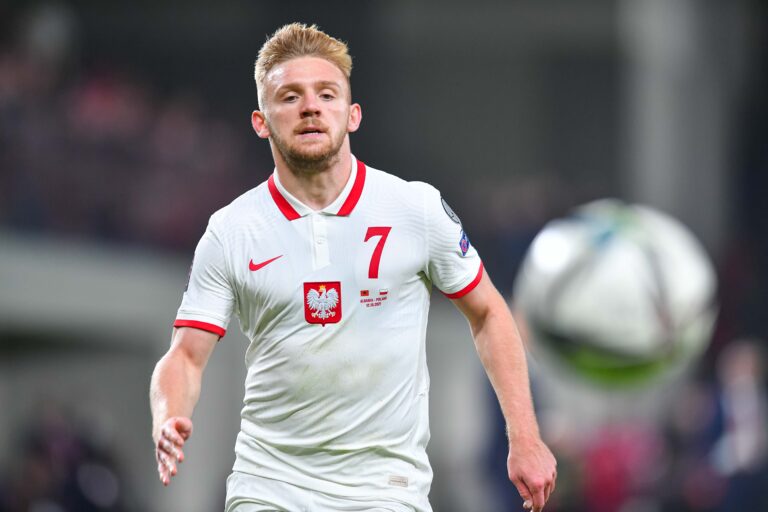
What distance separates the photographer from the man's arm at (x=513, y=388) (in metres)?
4.74

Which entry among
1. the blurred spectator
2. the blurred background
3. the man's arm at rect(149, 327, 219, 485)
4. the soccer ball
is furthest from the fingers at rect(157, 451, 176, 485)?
the blurred spectator

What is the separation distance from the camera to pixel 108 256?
1571cm

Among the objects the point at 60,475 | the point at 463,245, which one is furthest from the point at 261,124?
the point at 60,475

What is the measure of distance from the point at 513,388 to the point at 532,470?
0.93ft

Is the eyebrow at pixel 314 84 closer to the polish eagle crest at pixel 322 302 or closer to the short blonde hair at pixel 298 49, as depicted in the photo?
the short blonde hair at pixel 298 49

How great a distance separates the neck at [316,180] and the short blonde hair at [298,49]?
22 cm

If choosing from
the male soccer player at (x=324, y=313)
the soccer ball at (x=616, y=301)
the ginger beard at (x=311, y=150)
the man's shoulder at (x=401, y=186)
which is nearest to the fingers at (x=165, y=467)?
the male soccer player at (x=324, y=313)

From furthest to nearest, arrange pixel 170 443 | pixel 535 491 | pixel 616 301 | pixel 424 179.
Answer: pixel 424 179, pixel 616 301, pixel 535 491, pixel 170 443

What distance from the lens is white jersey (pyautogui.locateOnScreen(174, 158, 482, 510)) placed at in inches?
191

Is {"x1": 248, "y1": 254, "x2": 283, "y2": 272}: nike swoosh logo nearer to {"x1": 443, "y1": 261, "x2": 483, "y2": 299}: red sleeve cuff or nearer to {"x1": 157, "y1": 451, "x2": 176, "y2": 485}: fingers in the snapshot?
{"x1": 443, "y1": 261, "x2": 483, "y2": 299}: red sleeve cuff

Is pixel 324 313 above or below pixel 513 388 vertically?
above

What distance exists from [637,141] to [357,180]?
17.6m

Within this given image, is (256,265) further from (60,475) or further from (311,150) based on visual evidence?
(60,475)

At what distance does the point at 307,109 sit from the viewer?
188 inches
